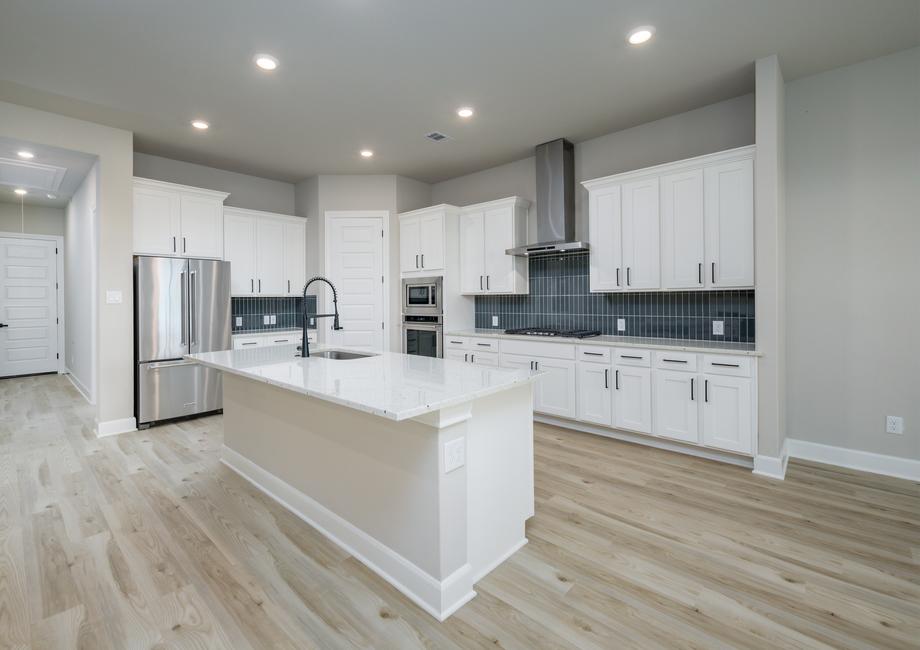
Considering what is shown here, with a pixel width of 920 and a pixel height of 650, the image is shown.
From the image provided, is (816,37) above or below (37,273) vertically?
above

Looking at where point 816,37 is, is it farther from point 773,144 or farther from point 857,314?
point 857,314

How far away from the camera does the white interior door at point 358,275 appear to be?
5.57 metres

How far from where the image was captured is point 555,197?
452cm

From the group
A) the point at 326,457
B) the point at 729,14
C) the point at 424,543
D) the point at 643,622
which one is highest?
the point at 729,14

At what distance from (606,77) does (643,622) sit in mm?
3387

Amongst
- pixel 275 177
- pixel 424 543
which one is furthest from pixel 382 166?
pixel 424 543

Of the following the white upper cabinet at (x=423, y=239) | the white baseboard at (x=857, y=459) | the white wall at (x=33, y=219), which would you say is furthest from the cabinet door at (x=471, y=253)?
the white wall at (x=33, y=219)

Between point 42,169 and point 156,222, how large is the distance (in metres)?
1.36

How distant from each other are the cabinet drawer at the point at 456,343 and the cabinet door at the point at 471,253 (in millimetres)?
608

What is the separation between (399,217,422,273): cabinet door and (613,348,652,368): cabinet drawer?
2.65 meters

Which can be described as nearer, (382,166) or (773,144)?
(773,144)

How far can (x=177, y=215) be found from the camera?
459cm

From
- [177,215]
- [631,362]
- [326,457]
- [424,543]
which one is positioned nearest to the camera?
[424,543]

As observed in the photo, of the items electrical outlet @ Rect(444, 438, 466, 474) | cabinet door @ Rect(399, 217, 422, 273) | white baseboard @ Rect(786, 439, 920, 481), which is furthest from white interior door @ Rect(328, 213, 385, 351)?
white baseboard @ Rect(786, 439, 920, 481)
